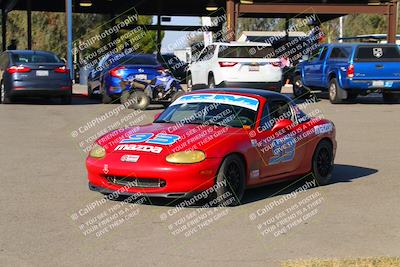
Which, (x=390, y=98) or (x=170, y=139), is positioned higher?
(x=170, y=139)

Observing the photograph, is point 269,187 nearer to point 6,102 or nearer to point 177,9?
point 6,102

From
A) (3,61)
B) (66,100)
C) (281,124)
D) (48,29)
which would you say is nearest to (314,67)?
(66,100)

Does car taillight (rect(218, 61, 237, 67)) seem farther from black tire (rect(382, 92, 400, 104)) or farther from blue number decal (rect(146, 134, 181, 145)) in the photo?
blue number decal (rect(146, 134, 181, 145))

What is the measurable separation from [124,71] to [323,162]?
10.6 meters

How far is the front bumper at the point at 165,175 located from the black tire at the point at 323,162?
2057 mm

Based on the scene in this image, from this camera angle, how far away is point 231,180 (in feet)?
24.7

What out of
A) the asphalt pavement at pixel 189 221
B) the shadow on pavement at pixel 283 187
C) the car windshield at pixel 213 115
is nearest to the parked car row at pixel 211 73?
the asphalt pavement at pixel 189 221

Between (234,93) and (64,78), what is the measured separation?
11532 millimetres

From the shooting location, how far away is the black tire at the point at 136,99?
729 inches

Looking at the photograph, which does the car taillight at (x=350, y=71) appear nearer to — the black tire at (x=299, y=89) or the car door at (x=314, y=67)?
the car door at (x=314, y=67)

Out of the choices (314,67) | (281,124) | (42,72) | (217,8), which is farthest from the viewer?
(217,8)

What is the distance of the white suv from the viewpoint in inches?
794

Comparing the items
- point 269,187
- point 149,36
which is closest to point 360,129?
point 269,187

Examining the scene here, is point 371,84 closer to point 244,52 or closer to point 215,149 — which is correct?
point 244,52
